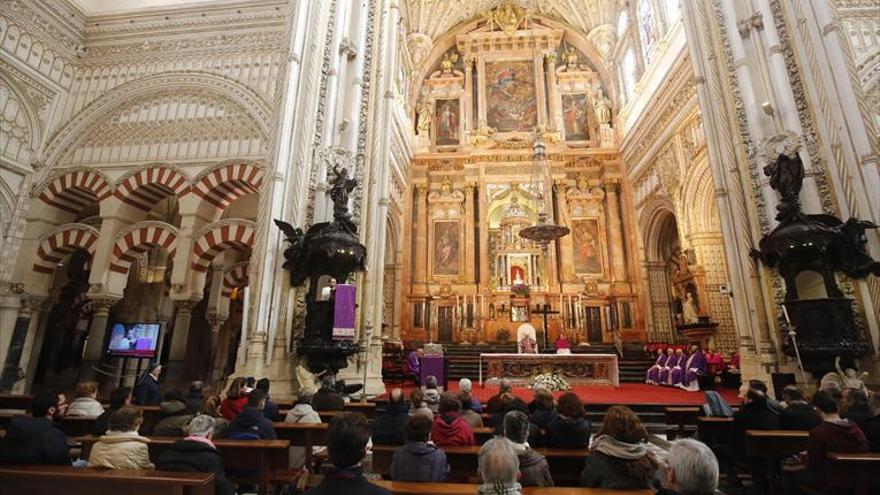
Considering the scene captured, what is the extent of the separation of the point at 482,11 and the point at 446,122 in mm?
6369

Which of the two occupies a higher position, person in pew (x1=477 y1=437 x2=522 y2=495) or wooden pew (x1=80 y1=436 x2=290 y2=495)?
person in pew (x1=477 y1=437 x2=522 y2=495)

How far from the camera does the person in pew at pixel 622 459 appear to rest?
2.39m

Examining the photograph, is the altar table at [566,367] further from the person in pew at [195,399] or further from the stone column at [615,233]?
the stone column at [615,233]

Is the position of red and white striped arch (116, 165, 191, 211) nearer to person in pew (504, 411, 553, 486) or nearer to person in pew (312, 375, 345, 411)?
person in pew (312, 375, 345, 411)

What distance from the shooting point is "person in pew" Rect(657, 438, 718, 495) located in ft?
6.02

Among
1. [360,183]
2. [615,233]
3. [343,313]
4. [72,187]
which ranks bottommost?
[343,313]

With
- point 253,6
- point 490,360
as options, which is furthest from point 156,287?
point 490,360

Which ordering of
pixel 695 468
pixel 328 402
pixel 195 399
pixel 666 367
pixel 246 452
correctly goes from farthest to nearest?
pixel 666 367, pixel 328 402, pixel 195 399, pixel 246 452, pixel 695 468

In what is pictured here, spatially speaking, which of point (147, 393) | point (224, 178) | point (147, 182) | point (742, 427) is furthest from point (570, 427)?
point (147, 182)

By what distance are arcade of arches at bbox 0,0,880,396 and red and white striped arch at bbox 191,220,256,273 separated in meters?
0.06

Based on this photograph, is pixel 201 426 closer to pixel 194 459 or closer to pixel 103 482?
pixel 194 459

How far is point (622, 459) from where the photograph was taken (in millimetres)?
2406

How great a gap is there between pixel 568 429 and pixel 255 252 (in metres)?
6.82

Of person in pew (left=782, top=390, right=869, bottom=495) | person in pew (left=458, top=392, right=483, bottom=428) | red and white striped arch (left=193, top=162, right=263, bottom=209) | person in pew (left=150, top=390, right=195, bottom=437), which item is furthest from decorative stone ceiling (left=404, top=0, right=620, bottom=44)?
person in pew (left=782, top=390, right=869, bottom=495)
